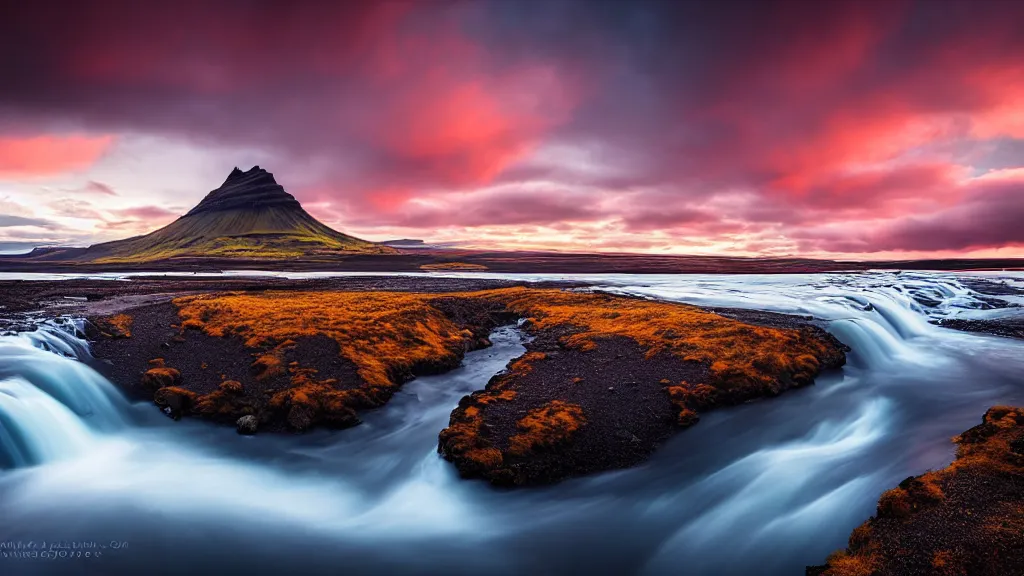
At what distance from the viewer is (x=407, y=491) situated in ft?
39.8

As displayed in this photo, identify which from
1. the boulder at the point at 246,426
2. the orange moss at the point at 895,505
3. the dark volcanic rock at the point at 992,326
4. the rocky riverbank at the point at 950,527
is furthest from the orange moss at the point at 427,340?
the dark volcanic rock at the point at 992,326

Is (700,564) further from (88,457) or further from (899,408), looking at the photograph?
(88,457)

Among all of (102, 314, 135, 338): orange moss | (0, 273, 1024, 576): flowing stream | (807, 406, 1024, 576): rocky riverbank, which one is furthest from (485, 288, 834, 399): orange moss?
(102, 314, 135, 338): orange moss

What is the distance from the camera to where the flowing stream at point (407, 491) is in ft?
31.8

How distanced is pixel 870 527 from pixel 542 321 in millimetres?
20618

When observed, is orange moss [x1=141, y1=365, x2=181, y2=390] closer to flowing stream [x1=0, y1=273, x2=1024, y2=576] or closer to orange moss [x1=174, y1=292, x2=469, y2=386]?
flowing stream [x1=0, y1=273, x2=1024, y2=576]

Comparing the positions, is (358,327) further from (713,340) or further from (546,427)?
(713,340)

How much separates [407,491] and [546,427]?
390 cm

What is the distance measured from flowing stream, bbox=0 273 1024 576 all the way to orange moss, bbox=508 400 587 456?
3.82ft

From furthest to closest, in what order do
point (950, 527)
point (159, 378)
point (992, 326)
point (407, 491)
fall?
point (992, 326) → point (159, 378) → point (407, 491) → point (950, 527)

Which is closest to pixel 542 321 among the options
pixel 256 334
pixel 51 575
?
pixel 256 334

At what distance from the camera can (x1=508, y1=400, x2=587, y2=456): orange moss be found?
1202 centimetres

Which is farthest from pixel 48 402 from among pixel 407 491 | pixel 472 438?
pixel 472 438

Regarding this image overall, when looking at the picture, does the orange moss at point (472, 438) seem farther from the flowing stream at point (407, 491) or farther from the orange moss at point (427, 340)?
the orange moss at point (427, 340)
